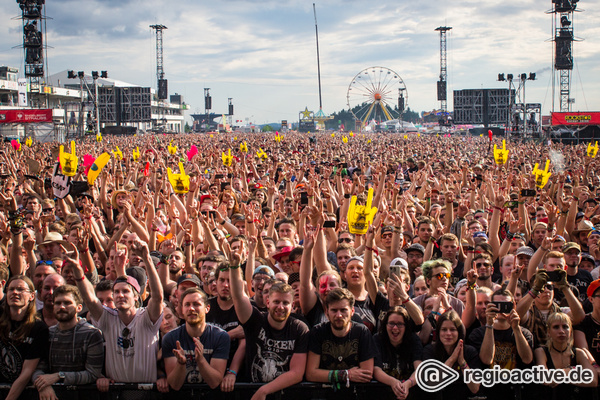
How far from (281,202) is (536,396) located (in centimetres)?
600

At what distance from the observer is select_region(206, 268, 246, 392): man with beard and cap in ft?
14.2

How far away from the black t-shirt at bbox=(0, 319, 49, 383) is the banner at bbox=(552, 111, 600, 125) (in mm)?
34527

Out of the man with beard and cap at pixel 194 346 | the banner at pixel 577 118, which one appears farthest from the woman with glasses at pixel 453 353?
the banner at pixel 577 118

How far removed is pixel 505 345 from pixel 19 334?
11.0ft

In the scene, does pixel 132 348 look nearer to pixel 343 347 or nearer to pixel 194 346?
pixel 194 346

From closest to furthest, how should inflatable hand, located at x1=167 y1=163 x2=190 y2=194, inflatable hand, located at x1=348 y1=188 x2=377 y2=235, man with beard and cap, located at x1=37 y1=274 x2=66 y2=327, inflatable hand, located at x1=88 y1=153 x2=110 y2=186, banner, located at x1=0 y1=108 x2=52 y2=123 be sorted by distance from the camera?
man with beard and cap, located at x1=37 y1=274 x2=66 y2=327 → inflatable hand, located at x1=348 y1=188 x2=377 y2=235 → inflatable hand, located at x1=167 y1=163 x2=190 y2=194 → inflatable hand, located at x1=88 y1=153 x2=110 y2=186 → banner, located at x1=0 y1=108 x2=52 y2=123

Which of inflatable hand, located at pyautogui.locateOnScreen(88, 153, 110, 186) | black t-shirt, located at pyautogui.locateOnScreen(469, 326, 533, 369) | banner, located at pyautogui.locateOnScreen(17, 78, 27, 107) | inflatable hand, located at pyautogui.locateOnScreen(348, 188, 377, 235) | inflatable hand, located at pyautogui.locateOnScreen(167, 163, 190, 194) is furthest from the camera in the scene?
banner, located at pyautogui.locateOnScreen(17, 78, 27, 107)

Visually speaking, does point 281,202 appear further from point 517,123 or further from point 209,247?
point 517,123

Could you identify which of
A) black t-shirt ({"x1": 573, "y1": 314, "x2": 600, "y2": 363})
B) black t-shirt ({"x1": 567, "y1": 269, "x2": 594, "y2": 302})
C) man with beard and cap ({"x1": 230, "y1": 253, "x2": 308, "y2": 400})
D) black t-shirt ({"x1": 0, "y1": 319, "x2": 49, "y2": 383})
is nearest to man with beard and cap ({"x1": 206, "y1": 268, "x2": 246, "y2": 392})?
man with beard and cap ({"x1": 230, "y1": 253, "x2": 308, "y2": 400})

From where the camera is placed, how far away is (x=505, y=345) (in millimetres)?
4223

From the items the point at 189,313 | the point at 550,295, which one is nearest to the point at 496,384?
the point at 550,295

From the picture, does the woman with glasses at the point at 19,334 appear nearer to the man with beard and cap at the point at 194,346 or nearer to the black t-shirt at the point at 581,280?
the man with beard and cap at the point at 194,346

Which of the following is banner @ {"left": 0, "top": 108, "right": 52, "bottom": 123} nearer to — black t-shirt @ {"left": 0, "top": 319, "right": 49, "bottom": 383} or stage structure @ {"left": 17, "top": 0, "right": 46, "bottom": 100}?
stage structure @ {"left": 17, "top": 0, "right": 46, "bottom": 100}

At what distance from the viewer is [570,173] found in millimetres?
14719
